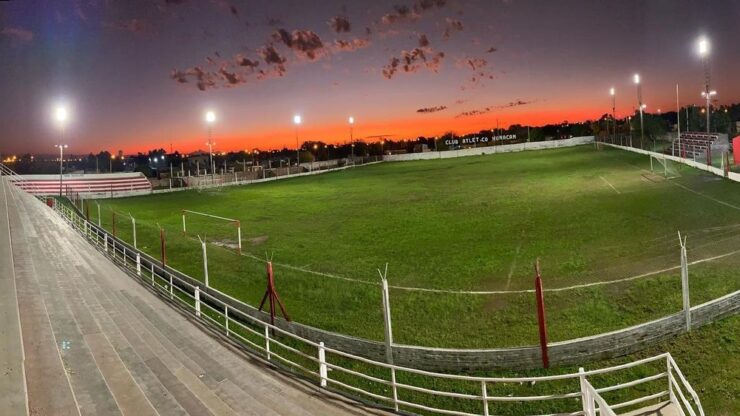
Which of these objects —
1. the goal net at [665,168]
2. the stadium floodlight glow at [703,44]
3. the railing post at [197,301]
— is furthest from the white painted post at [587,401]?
the stadium floodlight glow at [703,44]

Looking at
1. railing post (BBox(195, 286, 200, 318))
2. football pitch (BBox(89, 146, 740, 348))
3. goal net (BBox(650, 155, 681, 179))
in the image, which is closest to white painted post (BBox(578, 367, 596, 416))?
football pitch (BBox(89, 146, 740, 348))

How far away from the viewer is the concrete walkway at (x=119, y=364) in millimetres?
8820

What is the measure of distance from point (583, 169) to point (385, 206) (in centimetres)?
2204

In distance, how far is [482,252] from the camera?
66.5ft

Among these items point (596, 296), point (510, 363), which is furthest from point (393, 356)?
point (596, 296)

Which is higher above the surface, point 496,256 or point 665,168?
point 665,168

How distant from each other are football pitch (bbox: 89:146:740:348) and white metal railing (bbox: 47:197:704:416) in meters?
1.23

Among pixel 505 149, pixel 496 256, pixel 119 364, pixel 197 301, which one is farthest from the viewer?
pixel 505 149

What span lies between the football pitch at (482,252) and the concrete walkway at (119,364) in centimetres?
366

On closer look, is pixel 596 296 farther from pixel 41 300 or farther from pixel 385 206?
pixel 385 206

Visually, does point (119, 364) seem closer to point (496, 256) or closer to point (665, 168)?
point (496, 256)

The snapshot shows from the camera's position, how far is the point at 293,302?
16.6 metres

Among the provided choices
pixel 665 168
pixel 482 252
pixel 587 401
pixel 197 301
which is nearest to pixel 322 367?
pixel 587 401

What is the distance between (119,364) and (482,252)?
13.7m
